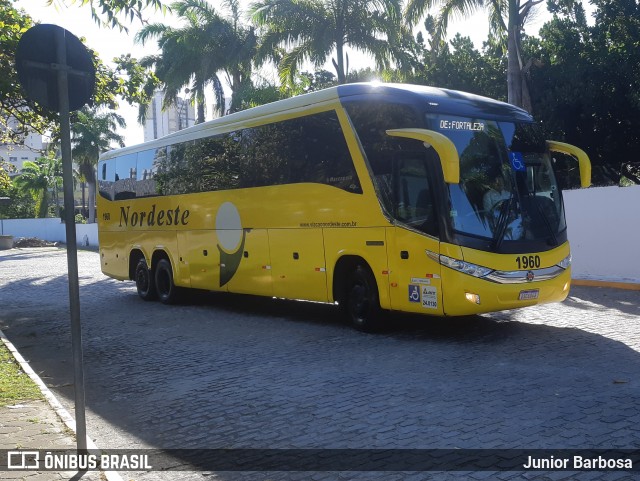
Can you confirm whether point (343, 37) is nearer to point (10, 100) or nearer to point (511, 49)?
point (511, 49)

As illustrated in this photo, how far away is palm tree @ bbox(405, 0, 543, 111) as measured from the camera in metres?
21.7

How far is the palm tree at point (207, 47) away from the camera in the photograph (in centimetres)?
3231

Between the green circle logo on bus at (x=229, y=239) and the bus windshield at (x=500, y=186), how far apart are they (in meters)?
4.90

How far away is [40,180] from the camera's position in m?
68.9

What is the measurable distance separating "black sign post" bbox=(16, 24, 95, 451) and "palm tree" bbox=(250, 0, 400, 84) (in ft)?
70.6

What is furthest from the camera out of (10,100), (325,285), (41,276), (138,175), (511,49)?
(41,276)

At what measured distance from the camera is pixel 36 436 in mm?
5809

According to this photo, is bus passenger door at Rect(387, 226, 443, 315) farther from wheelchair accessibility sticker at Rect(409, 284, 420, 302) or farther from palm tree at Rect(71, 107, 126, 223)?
palm tree at Rect(71, 107, 126, 223)

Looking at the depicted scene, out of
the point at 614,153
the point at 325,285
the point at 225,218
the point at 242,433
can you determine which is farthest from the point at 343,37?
the point at 242,433

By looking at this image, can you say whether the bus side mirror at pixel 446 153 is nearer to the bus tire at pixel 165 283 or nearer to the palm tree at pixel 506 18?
the bus tire at pixel 165 283

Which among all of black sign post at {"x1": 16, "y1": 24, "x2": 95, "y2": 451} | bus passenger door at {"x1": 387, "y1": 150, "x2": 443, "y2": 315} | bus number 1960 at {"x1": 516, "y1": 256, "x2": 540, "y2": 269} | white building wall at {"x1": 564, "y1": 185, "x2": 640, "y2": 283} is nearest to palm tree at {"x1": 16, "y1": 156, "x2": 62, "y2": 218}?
white building wall at {"x1": 564, "y1": 185, "x2": 640, "y2": 283}

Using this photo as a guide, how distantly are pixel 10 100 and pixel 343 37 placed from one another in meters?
16.2

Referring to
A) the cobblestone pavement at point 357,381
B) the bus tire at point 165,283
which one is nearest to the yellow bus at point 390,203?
the cobblestone pavement at point 357,381

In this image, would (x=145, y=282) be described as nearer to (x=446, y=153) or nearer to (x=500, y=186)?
(x=500, y=186)
